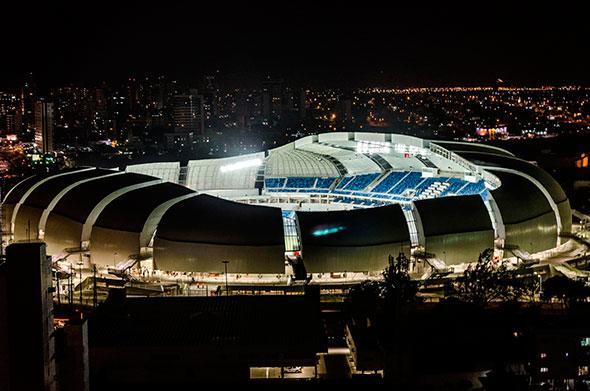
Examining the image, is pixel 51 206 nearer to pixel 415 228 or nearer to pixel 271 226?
pixel 271 226

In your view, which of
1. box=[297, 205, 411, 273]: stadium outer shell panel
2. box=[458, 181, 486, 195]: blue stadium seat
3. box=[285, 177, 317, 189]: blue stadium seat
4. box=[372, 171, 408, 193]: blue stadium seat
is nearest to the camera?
box=[297, 205, 411, 273]: stadium outer shell panel

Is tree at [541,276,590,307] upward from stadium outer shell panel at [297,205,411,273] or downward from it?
downward

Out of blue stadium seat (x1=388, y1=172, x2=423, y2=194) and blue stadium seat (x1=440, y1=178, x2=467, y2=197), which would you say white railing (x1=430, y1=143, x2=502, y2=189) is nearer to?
blue stadium seat (x1=440, y1=178, x2=467, y2=197)

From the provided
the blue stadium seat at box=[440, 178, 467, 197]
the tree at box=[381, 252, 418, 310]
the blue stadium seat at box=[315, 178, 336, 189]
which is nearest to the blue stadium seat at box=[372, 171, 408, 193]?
the blue stadium seat at box=[315, 178, 336, 189]

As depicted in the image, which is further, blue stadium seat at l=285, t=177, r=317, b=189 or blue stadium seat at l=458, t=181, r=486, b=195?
blue stadium seat at l=285, t=177, r=317, b=189

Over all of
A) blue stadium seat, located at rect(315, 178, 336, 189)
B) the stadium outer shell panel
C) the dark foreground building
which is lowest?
the dark foreground building

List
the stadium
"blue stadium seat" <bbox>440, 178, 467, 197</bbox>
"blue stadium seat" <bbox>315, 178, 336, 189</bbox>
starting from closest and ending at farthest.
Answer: the stadium < "blue stadium seat" <bbox>440, 178, 467, 197</bbox> < "blue stadium seat" <bbox>315, 178, 336, 189</bbox>

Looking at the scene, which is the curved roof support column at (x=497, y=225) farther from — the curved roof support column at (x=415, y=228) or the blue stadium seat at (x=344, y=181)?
the blue stadium seat at (x=344, y=181)

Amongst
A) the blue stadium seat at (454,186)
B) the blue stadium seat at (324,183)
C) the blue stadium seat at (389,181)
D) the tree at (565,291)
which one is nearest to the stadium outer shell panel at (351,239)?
the tree at (565,291)

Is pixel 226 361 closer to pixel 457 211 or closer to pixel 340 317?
pixel 340 317

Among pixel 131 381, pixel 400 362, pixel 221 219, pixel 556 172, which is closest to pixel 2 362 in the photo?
pixel 131 381
